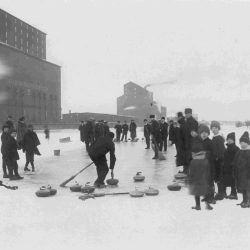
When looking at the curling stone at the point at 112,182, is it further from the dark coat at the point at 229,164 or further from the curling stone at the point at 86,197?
the dark coat at the point at 229,164

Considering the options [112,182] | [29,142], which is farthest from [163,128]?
[112,182]

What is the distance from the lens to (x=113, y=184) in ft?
31.7

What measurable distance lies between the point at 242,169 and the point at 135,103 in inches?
2980

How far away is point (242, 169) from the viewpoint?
22.9 ft

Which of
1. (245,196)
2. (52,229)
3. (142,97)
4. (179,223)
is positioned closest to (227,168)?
Result: (245,196)

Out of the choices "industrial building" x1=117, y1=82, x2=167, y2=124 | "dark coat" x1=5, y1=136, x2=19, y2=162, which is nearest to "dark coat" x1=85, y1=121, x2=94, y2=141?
"dark coat" x1=5, y1=136, x2=19, y2=162

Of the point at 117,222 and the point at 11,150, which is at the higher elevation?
the point at 11,150

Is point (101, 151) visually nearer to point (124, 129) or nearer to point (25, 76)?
point (124, 129)

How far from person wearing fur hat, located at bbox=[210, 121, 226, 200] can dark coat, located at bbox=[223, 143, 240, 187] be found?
7 cm

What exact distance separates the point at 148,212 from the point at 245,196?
69.4 inches

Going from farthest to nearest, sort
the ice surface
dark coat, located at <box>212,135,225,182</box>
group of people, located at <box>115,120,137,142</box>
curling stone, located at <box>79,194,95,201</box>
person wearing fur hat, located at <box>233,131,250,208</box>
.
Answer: group of people, located at <box>115,120,137,142</box> → curling stone, located at <box>79,194,95,201</box> → dark coat, located at <box>212,135,225,182</box> → person wearing fur hat, located at <box>233,131,250,208</box> → the ice surface

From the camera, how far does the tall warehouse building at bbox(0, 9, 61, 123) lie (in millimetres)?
48031

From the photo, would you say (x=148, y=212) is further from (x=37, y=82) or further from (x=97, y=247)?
(x=37, y=82)

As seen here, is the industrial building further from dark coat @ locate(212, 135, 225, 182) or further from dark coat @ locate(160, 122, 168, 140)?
dark coat @ locate(212, 135, 225, 182)
